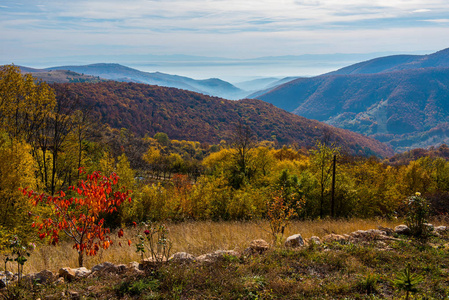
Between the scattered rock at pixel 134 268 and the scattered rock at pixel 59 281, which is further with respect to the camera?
the scattered rock at pixel 134 268

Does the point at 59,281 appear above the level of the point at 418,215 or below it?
below

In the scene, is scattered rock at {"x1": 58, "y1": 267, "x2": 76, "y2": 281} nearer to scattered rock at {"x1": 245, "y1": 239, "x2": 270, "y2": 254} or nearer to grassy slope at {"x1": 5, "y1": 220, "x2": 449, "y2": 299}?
grassy slope at {"x1": 5, "y1": 220, "x2": 449, "y2": 299}

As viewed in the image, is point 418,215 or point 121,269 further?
point 418,215

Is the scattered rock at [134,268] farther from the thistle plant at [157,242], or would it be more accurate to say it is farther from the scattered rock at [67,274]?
the scattered rock at [67,274]

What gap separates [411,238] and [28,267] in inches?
461

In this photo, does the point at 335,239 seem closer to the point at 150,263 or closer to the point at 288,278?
the point at 288,278

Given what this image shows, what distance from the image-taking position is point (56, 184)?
Answer: 2305 centimetres

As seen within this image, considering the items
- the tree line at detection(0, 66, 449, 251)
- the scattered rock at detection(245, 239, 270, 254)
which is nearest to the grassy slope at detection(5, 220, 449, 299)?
the scattered rock at detection(245, 239, 270, 254)

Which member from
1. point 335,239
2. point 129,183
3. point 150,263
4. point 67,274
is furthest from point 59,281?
point 129,183

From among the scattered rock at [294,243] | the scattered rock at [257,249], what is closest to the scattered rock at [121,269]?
the scattered rock at [257,249]

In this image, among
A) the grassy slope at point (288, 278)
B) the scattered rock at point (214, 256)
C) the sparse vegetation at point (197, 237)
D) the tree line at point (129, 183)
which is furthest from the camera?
the tree line at point (129, 183)

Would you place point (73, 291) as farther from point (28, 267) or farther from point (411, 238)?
point (411, 238)

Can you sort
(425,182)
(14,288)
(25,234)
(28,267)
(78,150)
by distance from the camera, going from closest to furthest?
(14,288) → (28,267) → (25,234) → (78,150) → (425,182)

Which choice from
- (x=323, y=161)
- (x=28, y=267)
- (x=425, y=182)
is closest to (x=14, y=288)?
(x=28, y=267)
